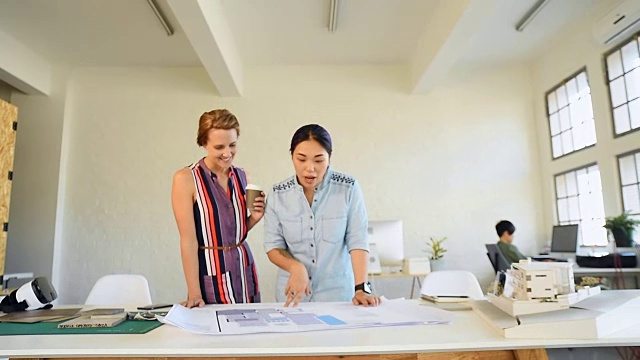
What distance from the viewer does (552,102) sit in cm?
511

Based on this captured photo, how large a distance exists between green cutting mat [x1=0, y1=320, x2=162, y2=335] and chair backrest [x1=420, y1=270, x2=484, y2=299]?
4.34 ft

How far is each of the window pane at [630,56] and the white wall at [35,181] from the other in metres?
5.85

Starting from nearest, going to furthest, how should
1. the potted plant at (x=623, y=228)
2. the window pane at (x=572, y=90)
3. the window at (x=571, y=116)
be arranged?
the potted plant at (x=623, y=228)
the window at (x=571, y=116)
the window pane at (x=572, y=90)

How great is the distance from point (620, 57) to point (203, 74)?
432cm

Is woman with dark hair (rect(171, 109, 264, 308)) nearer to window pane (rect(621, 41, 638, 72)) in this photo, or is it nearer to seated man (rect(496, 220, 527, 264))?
seated man (rect(496, 220, 527, 264))

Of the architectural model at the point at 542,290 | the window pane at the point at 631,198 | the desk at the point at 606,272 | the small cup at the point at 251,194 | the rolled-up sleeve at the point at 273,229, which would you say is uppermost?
the window pane at the point at 631,198

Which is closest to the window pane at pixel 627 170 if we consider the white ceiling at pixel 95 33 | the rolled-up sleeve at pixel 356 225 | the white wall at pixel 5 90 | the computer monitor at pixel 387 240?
the computer monitor at pixel 387 240

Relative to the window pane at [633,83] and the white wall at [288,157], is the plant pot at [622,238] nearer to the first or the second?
the window pane at [633,83]

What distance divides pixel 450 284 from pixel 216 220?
1.15 m

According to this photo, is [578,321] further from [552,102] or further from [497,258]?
[552,102]

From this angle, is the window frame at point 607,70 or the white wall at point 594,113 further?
the white wall at point 594,113

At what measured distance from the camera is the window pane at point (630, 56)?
3.90m

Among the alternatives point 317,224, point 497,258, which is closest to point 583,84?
point 497,258

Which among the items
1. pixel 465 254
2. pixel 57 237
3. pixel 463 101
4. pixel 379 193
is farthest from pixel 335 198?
pixel 57 237
